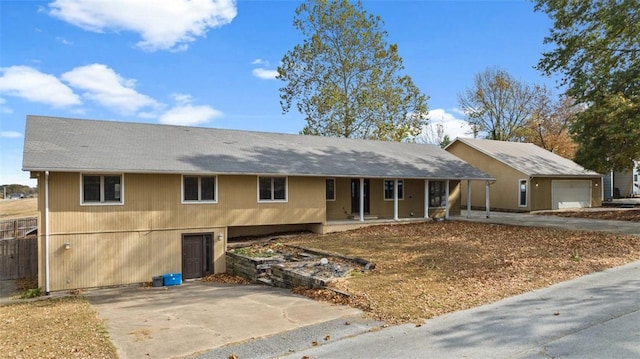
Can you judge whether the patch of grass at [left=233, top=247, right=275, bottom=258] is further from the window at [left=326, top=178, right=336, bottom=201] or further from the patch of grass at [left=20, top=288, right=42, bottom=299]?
the patch of grass at [left=20, top=288, right=42, bottom=299]

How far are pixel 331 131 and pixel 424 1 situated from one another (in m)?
16.1

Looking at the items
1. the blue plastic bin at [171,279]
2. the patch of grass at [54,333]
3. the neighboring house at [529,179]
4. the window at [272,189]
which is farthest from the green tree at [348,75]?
the patch of grass at [54,333]

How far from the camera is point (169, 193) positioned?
1482cm

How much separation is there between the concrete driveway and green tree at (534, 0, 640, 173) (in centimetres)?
1556

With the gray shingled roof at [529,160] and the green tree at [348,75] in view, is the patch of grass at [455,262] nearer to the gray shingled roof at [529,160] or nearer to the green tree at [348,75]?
the gray shingled roof at [529,160]

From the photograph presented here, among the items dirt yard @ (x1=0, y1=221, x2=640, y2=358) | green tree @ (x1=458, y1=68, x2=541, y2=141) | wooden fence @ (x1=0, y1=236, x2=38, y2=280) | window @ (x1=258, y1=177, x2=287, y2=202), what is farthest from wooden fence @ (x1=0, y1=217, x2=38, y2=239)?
green tree @ (x1=458, y1=68, x2=541, y2=141)

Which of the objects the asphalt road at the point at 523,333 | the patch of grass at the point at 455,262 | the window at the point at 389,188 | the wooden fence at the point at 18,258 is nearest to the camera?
the asphalt road at the point at 523,333

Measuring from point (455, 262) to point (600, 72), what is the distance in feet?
42.9

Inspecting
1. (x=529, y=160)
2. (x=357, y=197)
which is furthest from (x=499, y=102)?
(x=357, y=197)

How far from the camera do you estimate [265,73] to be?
32562mm

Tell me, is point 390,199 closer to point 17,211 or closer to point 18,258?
point 18,258

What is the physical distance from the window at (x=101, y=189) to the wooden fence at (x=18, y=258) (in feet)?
15.6

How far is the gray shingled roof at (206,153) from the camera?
13.9 m

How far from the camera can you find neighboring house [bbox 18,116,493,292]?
13.3 m
